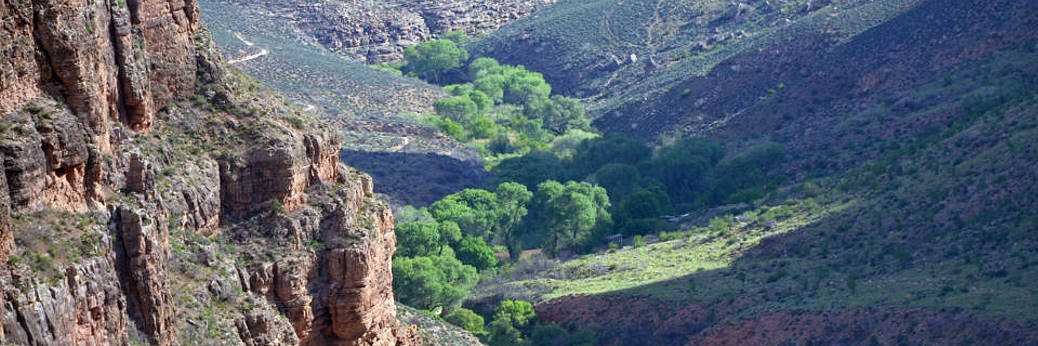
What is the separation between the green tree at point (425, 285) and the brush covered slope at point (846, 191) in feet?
7.08

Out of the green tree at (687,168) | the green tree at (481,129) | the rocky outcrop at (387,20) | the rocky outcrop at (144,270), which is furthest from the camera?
the rocky outcrop at (387,20)

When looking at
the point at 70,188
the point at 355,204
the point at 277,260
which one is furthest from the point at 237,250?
the point at 70,188

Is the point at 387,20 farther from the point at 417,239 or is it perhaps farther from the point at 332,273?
the point at 332,273

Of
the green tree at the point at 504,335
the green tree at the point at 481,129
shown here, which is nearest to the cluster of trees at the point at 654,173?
the green tree at the point at 481,129

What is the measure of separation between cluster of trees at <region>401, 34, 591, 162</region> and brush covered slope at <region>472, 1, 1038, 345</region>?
122 inches

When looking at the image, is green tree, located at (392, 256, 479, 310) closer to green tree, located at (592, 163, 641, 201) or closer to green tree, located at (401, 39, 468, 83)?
green tree, located at (592, 163, 641, 201)

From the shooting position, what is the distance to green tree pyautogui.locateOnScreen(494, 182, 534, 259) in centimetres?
11481

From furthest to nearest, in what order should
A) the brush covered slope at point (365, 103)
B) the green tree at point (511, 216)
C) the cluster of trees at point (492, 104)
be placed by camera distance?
the cluster of trees at point (492, 104)
the brush covered slope at point (365, 103)
the green tree at point (511, 216)

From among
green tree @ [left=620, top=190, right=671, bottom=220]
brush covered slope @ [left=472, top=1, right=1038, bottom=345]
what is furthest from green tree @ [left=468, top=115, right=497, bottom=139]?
green tree @ [left=620, top=190, right=671, bottom=220]

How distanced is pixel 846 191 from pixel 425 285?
20.5m

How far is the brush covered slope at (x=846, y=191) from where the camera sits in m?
85.3

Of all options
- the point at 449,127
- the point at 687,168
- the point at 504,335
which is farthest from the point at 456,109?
the point at 504,335

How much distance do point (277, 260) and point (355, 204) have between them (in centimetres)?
363

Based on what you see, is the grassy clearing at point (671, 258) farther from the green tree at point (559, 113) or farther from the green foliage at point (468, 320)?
the green tree at point (559, 113)
